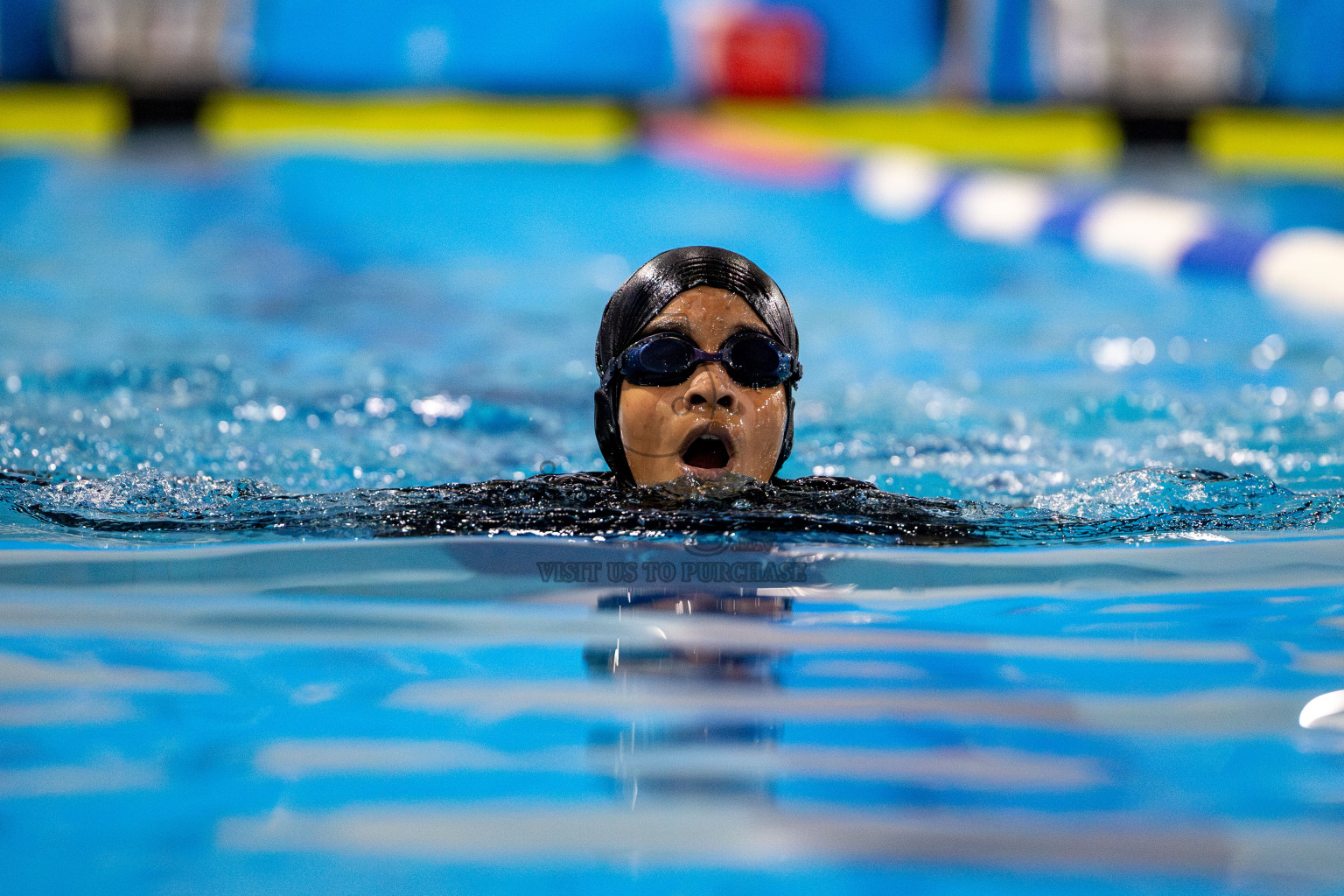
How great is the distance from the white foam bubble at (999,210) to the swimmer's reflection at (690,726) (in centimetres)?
545

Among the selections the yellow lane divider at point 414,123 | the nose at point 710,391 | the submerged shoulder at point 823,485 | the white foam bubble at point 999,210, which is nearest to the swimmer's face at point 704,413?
the nose at point 710,391

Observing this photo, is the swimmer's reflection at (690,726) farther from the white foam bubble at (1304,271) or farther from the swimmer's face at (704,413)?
the white foam bubble at (1304,271)

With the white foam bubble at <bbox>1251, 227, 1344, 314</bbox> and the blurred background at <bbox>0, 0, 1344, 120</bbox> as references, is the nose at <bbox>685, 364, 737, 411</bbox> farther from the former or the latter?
the blurred background at <bbox>0, 0, 1344, 120</bbox>

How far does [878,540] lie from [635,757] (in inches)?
28.5

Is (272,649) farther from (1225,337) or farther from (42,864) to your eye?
(1225,337)

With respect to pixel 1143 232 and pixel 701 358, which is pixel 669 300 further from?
pixel 1143 232

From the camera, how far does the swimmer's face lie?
213 centimetres

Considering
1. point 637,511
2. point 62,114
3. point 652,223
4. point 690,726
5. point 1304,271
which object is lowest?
point 690,726

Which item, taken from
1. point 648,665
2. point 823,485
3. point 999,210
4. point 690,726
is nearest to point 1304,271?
point 999,210

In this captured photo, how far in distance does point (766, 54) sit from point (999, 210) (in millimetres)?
3634

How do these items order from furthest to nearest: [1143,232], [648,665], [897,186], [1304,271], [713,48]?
[713,48] → [897,186] → [1143,232] → [1304,271] → [648,665]

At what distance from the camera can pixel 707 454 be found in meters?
Answer: 2.19

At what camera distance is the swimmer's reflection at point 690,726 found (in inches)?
55.6

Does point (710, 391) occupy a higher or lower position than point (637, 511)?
higher
